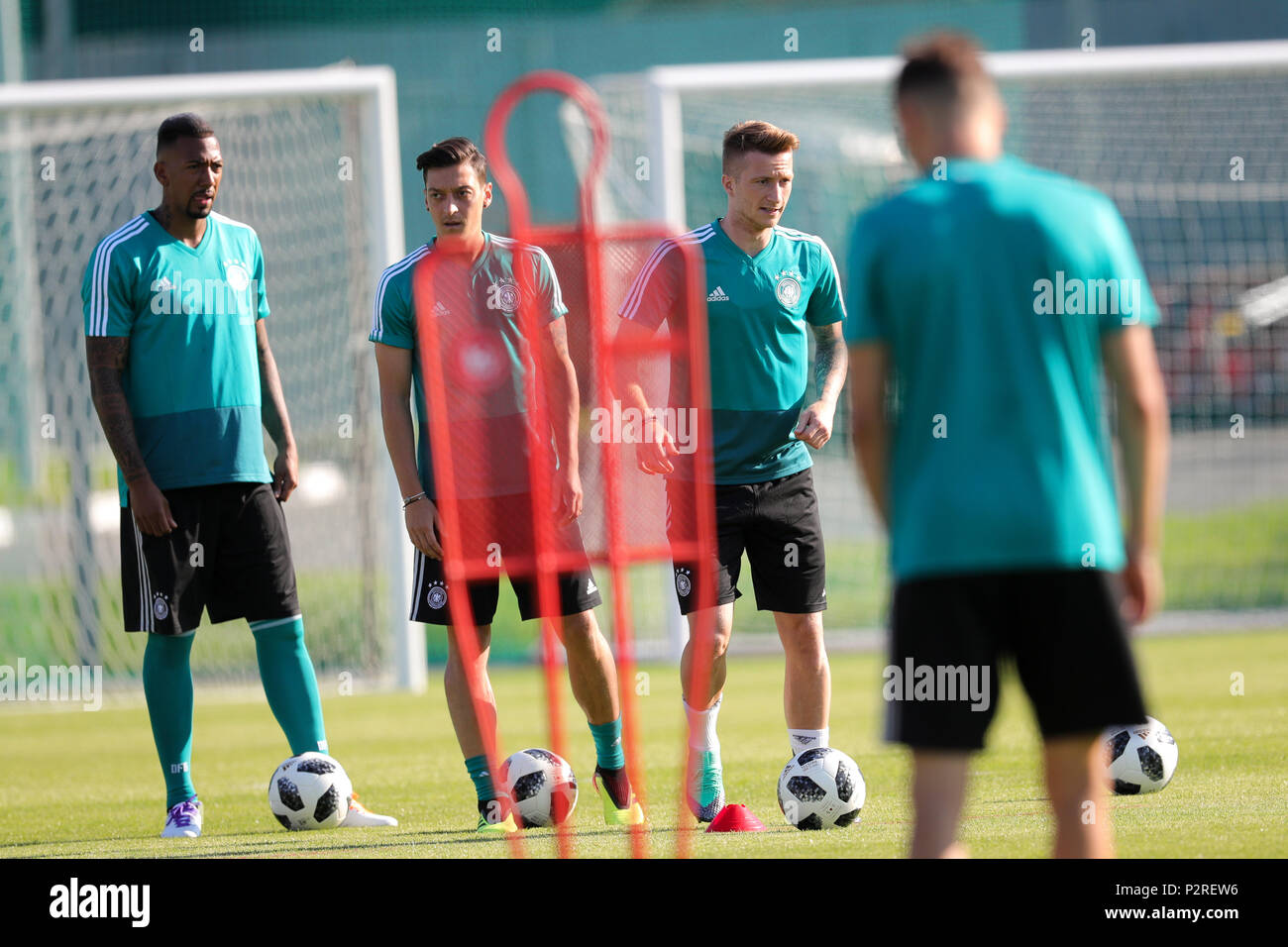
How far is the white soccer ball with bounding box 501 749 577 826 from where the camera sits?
5320 millimetres

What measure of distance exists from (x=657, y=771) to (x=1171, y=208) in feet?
27.1

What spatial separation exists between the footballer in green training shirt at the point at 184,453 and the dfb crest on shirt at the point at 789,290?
1.92 m

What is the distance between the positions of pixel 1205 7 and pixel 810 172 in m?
10.3

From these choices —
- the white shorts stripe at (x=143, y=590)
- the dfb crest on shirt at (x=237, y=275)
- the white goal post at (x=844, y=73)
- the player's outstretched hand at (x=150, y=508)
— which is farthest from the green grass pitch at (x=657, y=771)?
the white goal post at (x=844, y=73)

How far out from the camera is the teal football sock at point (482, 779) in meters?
5.41

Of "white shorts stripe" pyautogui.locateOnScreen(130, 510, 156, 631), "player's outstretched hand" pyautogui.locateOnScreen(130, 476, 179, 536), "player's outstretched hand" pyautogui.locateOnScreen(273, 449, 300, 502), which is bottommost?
"white shorts stripe" pyautogui.locateOnScreen(130, 510, 156, 631)

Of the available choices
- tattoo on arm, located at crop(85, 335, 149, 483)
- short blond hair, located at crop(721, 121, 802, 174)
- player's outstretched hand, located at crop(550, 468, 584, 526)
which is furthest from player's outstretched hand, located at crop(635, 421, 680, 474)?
tattoo on arm, located at crop(85, 335, 149, 483)

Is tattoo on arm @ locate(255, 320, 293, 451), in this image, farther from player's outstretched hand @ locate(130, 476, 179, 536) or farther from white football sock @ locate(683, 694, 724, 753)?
white football sock @ locate(683, 694, 724, 753)

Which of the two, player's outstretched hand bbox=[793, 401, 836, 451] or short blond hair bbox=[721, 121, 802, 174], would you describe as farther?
short blond hair bbox=[721, 121, 802, 174]

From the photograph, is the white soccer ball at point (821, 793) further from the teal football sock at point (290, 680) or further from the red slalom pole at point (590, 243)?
the teal football sock at point (290, 680)

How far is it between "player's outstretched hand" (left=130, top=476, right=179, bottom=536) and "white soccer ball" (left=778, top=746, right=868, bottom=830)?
2274mm
